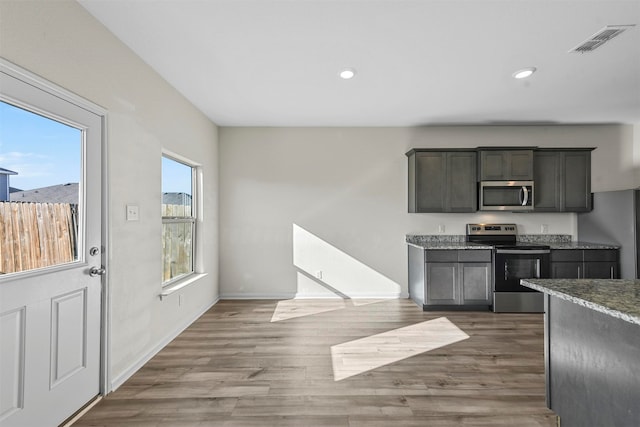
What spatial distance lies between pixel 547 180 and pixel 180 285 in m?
5.12

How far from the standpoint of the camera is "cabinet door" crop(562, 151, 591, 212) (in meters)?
4.47

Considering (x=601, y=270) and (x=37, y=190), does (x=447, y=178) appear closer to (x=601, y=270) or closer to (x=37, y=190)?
(x=601, y=270)

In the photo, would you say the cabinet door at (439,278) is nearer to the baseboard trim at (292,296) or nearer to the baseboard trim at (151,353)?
the baseboard trim at (292,296)

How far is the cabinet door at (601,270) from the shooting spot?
4.08m

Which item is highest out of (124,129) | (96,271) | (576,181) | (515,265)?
(124,129)

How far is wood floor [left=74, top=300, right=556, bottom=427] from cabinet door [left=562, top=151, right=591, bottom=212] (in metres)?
1.88

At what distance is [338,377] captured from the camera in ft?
8.29

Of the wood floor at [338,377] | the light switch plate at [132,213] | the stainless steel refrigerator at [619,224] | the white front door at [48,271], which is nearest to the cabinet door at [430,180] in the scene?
the wood floor at [338,377]

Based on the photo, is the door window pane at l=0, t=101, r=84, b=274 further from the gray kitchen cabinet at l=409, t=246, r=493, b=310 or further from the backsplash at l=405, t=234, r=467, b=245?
the backsplash at l=405, t=234, r=467, b=245

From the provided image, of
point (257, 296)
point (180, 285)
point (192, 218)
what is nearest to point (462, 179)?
point (257, 296)

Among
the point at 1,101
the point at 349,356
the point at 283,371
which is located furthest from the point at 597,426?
the point at 1,101

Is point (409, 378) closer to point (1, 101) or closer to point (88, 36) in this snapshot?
point (1, 101)

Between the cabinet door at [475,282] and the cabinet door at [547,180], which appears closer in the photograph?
the cabinet door at [475,282]

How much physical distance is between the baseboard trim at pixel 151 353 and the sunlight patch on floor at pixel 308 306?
96 cm
